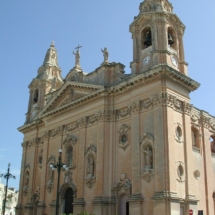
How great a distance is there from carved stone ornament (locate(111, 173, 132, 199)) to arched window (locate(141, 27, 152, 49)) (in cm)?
978

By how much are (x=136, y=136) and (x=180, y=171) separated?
3687 millimetres

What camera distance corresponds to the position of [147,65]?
944 inches

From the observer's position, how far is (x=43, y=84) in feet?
115

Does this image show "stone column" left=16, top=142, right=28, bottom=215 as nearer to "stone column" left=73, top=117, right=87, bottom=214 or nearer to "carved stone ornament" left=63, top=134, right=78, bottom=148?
"carved stone ornament" left=63, top=134, right=78, bottom=148

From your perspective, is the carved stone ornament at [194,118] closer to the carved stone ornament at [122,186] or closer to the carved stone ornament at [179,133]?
the carved stone ornament at [179,133]

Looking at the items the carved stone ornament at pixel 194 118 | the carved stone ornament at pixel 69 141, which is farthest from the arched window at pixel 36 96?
the carved stone ornament at pixel 194 118

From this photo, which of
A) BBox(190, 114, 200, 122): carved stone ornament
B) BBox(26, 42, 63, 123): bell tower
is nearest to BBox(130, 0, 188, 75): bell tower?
BBox(190, 114, 200, 122): carved stone ornament

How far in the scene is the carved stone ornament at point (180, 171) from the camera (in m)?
20.8

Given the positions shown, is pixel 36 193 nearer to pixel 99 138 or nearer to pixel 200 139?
pixel 99 138

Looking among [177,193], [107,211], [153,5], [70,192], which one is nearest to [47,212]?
[70,192]

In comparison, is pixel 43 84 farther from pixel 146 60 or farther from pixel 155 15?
pixel 155 15

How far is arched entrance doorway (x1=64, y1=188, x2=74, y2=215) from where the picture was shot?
2648cm

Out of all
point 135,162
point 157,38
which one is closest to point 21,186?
point 135,162

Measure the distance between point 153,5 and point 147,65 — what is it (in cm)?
498
